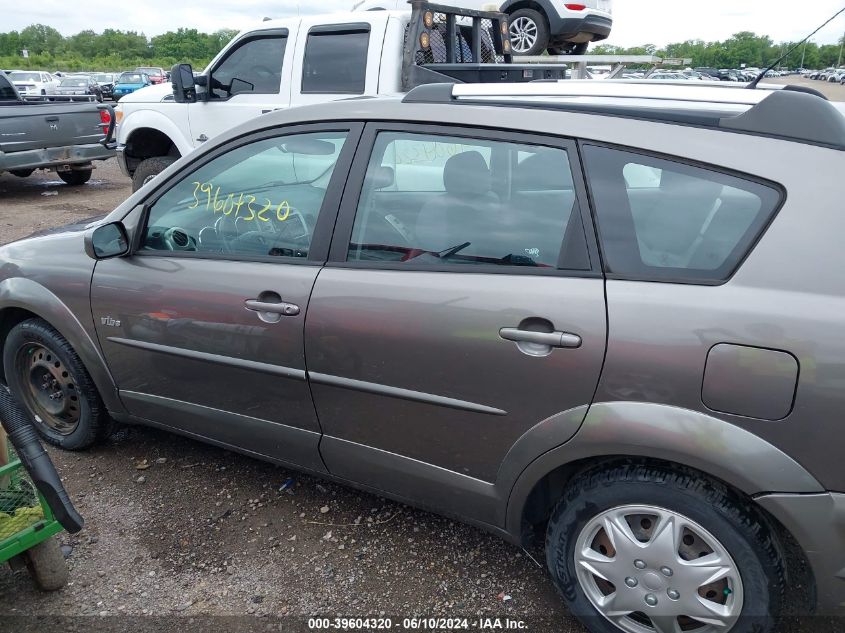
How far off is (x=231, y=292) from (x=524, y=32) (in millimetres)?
7780

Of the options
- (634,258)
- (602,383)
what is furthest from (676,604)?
(634,258)

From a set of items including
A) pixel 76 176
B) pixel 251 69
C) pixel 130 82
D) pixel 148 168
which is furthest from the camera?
pixel 130 82

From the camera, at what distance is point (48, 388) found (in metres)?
3.44

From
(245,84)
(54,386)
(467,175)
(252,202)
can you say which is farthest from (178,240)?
(245,84)

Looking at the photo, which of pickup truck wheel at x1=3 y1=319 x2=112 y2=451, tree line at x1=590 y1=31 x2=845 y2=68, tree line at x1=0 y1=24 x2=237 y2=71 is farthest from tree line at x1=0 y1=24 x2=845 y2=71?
pickup truck wheel at x1=3 y1=319 x2=112 y2=451

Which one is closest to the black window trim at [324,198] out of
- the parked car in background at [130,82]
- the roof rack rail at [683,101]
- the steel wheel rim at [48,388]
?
the roof rack rail at [683,101]

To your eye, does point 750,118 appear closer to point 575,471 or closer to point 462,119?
point 462,119

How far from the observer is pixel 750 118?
1.91 metres

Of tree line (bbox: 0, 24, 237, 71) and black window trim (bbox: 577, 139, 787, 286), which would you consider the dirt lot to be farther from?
tree line (bbox: 0, 24, 237, 71)

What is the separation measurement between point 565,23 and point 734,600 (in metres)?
8.31

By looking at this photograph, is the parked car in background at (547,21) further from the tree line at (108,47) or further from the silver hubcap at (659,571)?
the tree line at (108,47)

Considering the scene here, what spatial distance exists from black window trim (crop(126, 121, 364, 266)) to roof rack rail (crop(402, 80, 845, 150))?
279 mm

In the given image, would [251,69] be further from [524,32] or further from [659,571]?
[659,571]

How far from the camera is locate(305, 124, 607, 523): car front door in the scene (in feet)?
6.68
